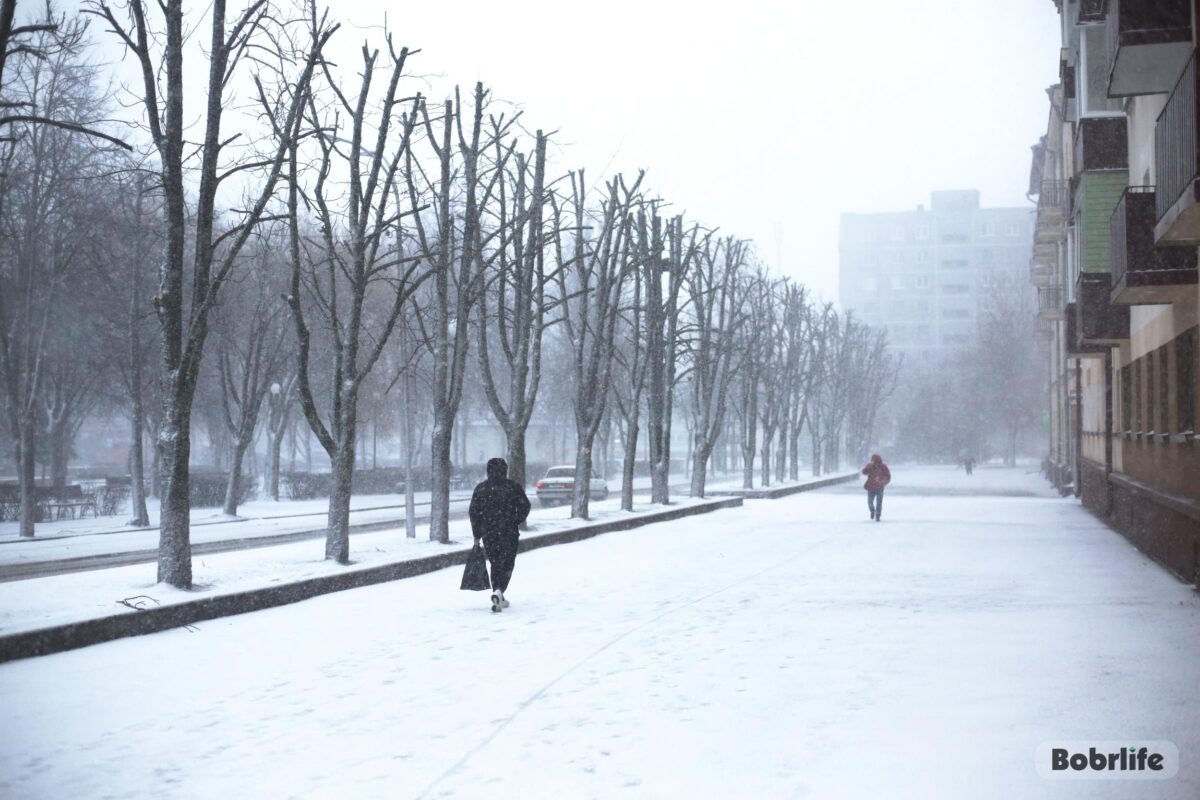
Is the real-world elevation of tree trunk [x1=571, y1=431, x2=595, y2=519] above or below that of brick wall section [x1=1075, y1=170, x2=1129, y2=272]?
below

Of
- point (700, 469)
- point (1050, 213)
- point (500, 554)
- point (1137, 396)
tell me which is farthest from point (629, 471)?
point (1050, 213)

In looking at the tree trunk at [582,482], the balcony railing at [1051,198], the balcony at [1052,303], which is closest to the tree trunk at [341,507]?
the tree trunk at [582,482]

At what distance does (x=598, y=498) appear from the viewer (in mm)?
48719

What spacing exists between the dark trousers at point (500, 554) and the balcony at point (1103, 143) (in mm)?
16800

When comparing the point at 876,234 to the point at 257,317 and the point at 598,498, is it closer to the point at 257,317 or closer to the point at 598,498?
the point at 598,498

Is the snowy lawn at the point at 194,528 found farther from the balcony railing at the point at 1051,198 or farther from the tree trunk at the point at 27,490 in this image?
the balcony railing at the point at 1051,198

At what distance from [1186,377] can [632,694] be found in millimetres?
13144

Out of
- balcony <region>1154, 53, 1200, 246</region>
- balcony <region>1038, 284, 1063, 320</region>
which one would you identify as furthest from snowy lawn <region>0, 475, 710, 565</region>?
balcony <region>1038, 284, 1063, 320</region>

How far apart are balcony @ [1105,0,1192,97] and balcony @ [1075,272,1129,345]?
8.01 meters

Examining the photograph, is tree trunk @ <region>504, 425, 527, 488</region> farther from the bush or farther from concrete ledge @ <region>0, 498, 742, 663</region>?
the bush

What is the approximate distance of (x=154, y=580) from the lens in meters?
14.9

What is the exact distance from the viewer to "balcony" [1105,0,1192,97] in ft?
52.7

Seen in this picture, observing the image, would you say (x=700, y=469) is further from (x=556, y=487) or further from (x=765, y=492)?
(x=556, y=487)

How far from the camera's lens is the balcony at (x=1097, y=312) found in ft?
82.7
